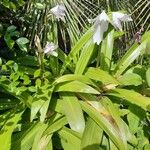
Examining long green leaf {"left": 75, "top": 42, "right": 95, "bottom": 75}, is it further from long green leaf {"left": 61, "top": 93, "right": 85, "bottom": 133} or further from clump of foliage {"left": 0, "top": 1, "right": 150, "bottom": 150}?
long green leaf {"left": 61, "top": 93, "right": 85, "bottom": 133}

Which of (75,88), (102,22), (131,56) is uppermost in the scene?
(102,22)

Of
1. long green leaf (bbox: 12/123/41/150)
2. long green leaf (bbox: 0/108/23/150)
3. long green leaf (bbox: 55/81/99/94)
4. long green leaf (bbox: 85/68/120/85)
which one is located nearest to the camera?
long green leaf (bbox: 0/108/23/150)

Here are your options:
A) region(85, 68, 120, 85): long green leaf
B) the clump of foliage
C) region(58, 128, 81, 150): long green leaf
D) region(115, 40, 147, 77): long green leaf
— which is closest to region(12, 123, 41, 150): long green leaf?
the clump of foliage

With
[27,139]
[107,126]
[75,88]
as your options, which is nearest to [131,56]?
[75,88]

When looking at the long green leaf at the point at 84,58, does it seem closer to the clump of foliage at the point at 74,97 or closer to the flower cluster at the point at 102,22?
the clump of foliage at the point at 74,97

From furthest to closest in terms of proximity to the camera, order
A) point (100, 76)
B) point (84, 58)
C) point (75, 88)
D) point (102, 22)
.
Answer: point (84, 58)
point (100, 76)
point (75, 88)
point (102, 22)

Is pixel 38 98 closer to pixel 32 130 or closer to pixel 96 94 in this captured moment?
pixel 32 130

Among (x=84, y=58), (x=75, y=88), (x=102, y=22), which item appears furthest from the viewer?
(x=84, y=58)

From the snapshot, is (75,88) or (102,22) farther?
(75,88)

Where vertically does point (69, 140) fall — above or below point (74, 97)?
below

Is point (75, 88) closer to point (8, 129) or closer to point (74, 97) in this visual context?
Result: point (74, 97)
